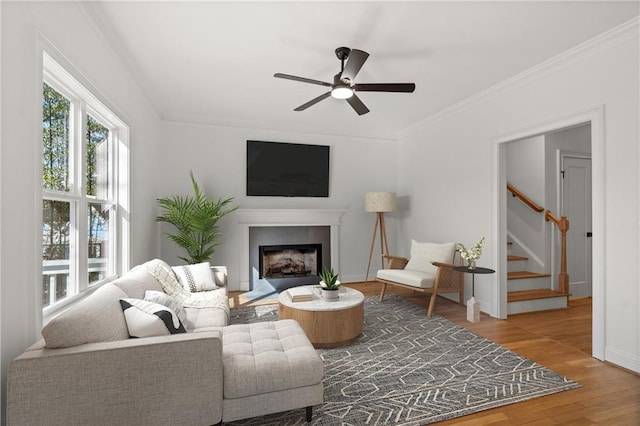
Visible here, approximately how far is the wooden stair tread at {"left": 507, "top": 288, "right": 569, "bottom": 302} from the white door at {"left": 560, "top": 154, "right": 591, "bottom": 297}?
805 millimetres

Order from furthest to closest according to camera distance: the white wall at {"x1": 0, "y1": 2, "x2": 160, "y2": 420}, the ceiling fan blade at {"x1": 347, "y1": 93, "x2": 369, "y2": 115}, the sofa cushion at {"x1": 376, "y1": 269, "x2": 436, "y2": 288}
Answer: the sofa cushion at {"x1": 376, "y1": 269, "x2": 436, "y2": 288}, the ceiling fan blade at {"x1": 347, "y1": 93, "x2": 369, "y2": 115}, the white wall at {"x1": 0, "y1": 2, "x2": 160, "y2": 420}

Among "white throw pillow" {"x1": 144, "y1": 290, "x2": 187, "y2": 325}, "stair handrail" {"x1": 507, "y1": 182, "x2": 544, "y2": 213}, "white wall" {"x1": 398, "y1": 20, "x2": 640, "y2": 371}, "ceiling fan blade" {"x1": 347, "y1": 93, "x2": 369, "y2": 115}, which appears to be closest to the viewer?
"white throw pillow" {"x1": 144, "y1": 290, "x2": 187, "y2": 325}

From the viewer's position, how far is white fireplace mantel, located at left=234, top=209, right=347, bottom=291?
4.93 m

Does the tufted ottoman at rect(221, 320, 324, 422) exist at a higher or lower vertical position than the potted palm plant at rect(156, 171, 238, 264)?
lower

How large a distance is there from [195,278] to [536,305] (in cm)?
419

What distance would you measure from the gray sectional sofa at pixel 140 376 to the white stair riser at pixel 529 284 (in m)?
3.51

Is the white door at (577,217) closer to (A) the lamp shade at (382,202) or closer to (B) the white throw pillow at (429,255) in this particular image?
(B) the white throw pillow at (429,255)

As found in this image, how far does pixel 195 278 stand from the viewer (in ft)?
10.7

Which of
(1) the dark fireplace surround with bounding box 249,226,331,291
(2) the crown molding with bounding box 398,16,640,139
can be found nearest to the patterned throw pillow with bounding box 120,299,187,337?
(1) the dark fireplace surround with bounding box 249,226,331,291

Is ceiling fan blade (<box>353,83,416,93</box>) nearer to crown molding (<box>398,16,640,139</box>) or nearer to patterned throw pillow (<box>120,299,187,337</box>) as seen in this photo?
crown molding (<box>398,16,640,139</box>)

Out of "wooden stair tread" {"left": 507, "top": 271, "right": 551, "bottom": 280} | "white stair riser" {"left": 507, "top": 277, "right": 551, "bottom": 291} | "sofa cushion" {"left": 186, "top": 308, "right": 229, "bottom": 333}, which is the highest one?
"sofa cushion" {"left": 186, "top": 308, "right": 229, "bottom": 333}

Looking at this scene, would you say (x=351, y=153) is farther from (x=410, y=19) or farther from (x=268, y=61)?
(x=410, y=19)

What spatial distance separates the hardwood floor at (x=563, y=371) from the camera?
186 cm

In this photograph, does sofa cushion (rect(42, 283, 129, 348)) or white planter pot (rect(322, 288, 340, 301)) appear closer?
sofa cushion (rect(42, 283, 129, 348))
